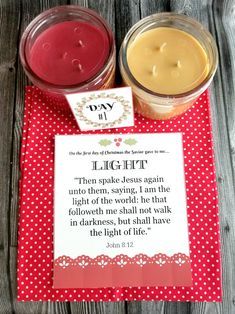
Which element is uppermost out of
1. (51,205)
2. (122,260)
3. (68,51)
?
(68,51)

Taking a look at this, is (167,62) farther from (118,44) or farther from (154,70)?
(118,44)

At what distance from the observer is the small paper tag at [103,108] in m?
0.65

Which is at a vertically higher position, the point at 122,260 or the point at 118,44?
the point at 118,44

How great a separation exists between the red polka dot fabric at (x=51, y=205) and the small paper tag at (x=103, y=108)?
1.2 inches

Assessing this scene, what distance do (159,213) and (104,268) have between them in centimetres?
14

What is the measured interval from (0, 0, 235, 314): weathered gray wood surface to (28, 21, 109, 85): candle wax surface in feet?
0.40

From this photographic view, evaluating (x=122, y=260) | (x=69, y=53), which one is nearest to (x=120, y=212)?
(x=122, y=260)

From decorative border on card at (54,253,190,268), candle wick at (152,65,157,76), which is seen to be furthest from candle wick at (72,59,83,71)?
decorative border on card at (54,253,190,268)

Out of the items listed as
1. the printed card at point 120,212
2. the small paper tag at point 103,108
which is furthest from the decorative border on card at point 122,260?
the small paper tag at point 103,108

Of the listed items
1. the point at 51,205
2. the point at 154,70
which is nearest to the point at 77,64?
the point at 154,70

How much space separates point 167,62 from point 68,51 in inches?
6.9

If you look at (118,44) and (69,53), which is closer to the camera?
(69,53)

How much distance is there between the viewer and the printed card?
68 cm

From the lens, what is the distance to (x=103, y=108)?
675mm
